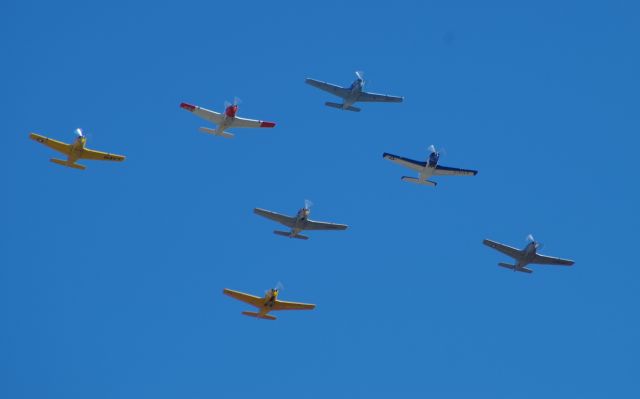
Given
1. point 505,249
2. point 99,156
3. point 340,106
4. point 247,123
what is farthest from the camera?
point 340,106

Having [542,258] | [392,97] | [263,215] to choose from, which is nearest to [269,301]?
[263,215]

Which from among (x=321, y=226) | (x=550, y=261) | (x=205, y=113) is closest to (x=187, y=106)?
(x=205, y=113)

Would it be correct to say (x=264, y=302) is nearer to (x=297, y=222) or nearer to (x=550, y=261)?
(x=297, y=222)

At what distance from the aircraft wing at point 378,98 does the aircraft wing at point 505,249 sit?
60.1 ft

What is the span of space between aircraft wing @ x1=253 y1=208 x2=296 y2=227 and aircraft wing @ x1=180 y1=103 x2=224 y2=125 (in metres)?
7.12

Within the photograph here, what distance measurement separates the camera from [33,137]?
209 ft

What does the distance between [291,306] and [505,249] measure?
16.6 metres

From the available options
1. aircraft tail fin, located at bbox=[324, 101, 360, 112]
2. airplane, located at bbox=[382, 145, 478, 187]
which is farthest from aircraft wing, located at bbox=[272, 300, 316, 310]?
aircraft tail fin, located at bbox=[324, 101, 360, 112]

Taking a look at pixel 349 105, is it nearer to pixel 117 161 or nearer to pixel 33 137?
pixel 117 161

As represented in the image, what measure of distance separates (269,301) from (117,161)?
14.8m

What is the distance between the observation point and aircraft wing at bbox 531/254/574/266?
232 feet

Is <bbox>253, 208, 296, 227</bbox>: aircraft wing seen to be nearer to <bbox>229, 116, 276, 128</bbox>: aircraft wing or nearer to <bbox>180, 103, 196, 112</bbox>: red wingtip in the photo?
<bbox>229, 116, 276, 128</bbox>: aircraft wing

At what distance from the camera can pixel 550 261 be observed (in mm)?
71500

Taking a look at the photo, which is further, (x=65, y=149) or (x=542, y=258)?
(x=542, y=258)
